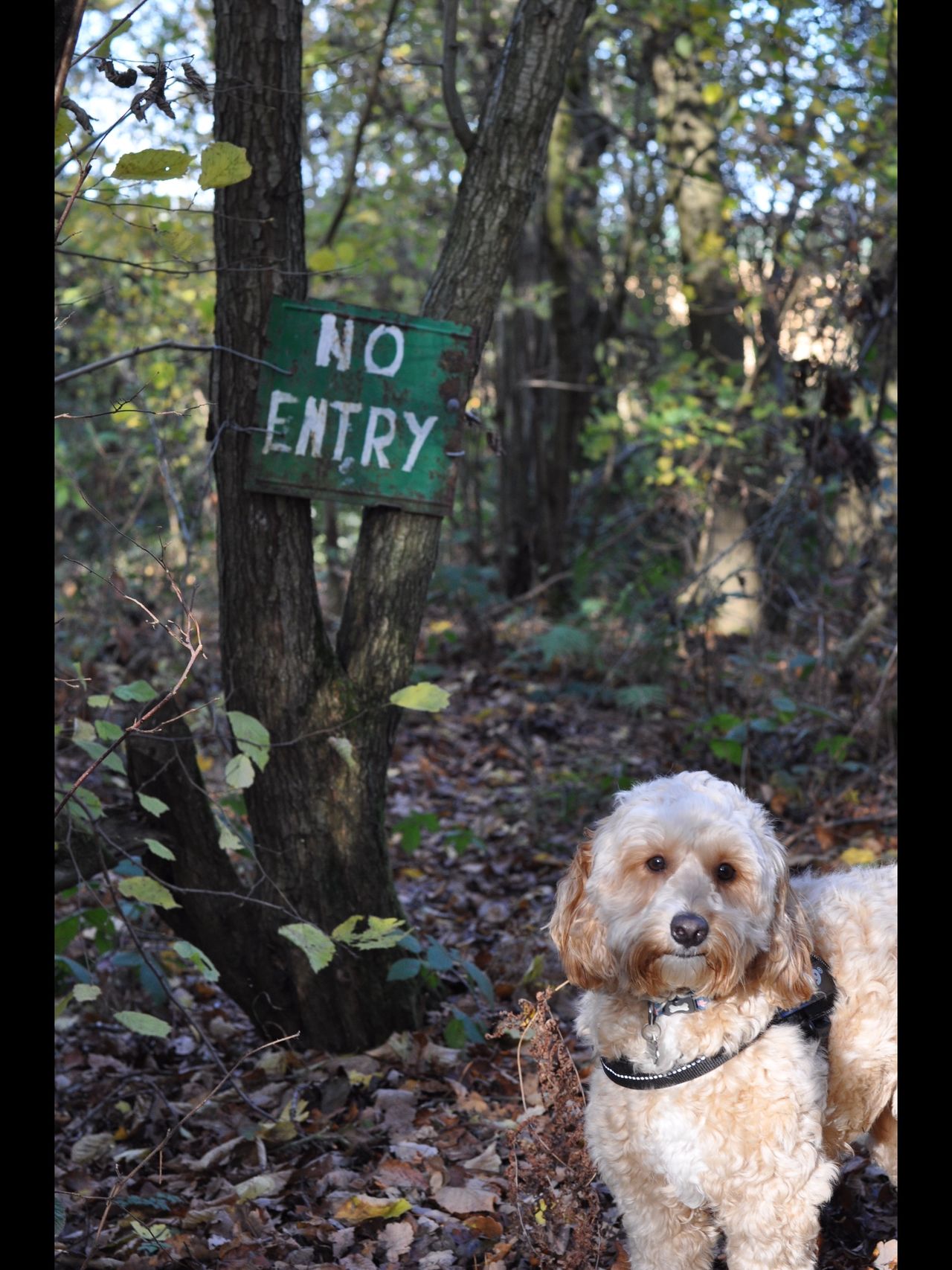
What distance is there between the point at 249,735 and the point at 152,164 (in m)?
1.86

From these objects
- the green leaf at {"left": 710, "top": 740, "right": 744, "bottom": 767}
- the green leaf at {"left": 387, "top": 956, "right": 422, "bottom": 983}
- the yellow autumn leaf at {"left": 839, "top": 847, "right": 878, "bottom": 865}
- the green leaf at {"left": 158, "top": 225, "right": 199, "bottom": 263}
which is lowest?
the green leaf at {"left": 387, "top": 956, "right": 422, "bottom": 983}

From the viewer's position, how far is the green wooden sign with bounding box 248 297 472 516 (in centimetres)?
411

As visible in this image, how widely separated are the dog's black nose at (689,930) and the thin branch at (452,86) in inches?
124

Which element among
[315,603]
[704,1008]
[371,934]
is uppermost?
[315,603]

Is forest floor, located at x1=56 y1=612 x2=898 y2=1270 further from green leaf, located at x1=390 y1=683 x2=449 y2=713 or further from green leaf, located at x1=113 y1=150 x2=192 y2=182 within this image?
green leaf, located at x1=113 y1=150 x2=192 y2=182

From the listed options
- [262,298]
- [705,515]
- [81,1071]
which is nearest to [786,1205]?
[81,1071]

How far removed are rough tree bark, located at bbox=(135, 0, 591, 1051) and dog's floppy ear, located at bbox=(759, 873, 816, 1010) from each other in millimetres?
1950

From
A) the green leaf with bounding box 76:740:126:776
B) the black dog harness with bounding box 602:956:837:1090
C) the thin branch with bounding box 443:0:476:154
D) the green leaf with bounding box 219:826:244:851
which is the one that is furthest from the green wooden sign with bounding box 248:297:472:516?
the black dog harness with bounding box 602:956:837:1090

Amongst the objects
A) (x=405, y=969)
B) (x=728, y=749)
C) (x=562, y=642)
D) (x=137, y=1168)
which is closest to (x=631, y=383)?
(x=562, y=642)

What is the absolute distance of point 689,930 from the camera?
2600 mm

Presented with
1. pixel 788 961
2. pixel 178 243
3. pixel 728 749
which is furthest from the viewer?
pixel 728 749

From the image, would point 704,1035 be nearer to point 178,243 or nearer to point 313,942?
point 313,942

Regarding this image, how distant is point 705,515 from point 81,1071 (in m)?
7.07

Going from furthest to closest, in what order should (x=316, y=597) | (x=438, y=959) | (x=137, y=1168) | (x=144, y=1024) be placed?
(x=316, y=597)
(x=438, y=959)
(x=144, y=1024)
(x=137, y=1168)
